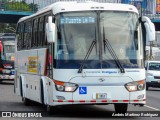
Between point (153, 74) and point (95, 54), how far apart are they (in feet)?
72.3

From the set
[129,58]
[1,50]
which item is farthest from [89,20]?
[1,50]

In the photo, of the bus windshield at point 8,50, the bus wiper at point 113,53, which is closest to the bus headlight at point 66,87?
the bus wiper at point 113,53

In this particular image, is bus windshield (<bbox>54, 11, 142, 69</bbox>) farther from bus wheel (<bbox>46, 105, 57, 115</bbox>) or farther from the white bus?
bus wheel (<bbox>46, 105, 57, 115</bbox>)

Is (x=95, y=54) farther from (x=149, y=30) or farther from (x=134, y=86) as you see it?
(x=149, y=30)

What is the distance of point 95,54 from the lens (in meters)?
16.6

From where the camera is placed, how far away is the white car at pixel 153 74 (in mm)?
37938

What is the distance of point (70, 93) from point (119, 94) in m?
1.25

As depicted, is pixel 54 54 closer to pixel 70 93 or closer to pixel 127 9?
pixel 70 93

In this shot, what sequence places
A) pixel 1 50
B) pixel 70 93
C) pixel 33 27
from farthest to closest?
pixel 1 50, pixel 33 27, pixel 70 93

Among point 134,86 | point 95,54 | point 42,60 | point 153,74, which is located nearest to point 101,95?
point 134,86

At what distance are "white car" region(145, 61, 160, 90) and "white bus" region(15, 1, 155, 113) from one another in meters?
20.7

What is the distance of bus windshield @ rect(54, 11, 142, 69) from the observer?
16.6 meters

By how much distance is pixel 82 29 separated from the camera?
55.2 feet

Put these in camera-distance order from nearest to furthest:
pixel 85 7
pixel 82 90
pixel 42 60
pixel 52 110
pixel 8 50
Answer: pixel 82 90 → pixel 85 7 → pixel 52 110 → pixel 42 60 → pixel 8 50
